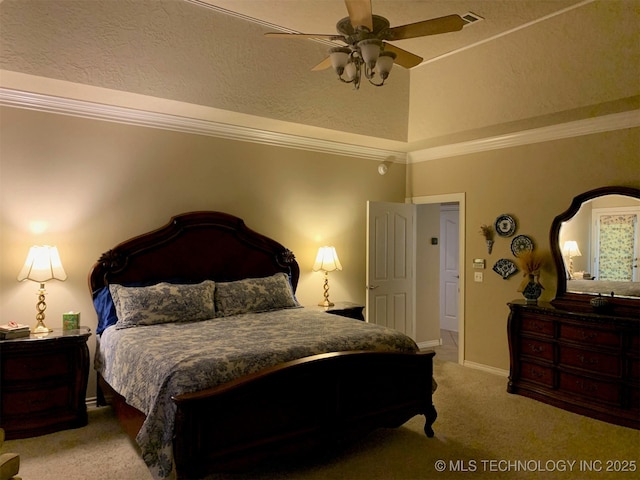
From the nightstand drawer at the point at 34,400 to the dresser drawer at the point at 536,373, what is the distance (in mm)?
3999

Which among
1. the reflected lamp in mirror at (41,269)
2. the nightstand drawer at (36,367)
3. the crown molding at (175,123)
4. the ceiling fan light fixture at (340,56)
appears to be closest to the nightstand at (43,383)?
the nightstand drawer at (36,367)

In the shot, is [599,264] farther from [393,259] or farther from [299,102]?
[299,102]

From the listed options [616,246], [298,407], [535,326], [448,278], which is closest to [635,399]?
[535,326]

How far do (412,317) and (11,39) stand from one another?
16.7 feet

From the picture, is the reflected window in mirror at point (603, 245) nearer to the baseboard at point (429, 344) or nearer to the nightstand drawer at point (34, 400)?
the baseboard at point (429, 344)

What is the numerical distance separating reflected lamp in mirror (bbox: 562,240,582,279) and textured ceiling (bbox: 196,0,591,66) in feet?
6.83

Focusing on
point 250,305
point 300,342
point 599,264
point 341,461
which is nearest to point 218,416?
point 300,342

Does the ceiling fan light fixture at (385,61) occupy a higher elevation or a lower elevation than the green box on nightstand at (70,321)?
higher

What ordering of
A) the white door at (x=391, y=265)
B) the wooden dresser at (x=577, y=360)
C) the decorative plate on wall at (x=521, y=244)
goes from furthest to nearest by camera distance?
the white door at (x=391, y=265) < the decorative plate on wall at (x=521, y=244) < the wooden dresser at (x=577, y=360)

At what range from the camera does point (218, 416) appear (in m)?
2.55

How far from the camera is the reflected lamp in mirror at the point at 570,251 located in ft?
14.5

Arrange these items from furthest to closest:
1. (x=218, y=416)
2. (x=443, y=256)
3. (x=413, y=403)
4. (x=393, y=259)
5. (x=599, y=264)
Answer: (x=443, y=256), (x=393, y=259), (x=599, y=264), (x=413, y=403), (x=218, y=416)

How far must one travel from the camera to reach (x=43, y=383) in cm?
339

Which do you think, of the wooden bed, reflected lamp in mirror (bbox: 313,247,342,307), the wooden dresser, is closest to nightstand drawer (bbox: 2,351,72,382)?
the wooden bed
